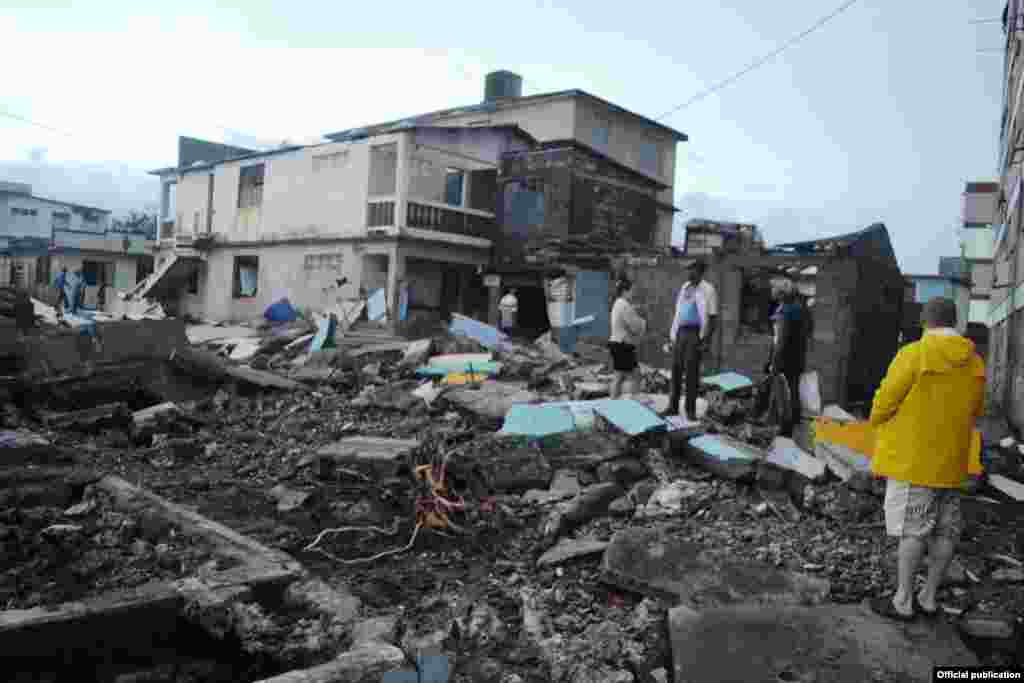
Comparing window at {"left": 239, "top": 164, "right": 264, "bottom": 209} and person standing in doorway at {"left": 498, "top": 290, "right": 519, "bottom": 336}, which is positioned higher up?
window at {"left": 239, "top": 164, "right": 264, "bottom": 209}

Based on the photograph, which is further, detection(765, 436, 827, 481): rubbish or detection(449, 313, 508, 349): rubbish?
detection(449, 313, 508, 349): rubbish

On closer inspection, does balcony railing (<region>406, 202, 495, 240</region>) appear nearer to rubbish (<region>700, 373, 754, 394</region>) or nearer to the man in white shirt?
rubbish (<region>700, 373, 754, 394</region>)

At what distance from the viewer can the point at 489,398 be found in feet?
29.0

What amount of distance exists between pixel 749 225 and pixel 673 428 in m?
12.6

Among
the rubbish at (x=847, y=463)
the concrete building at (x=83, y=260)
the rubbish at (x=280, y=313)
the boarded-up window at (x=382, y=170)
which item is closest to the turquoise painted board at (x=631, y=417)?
the rubbish at (x=847, y=463)

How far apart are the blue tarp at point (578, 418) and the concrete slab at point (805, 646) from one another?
116 inches

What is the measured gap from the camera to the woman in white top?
7852 millimetres

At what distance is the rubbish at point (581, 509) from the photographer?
16.5ft

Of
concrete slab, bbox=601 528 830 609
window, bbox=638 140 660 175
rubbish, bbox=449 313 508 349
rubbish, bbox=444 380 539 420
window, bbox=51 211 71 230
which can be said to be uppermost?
window, bbox=638 140 660 175

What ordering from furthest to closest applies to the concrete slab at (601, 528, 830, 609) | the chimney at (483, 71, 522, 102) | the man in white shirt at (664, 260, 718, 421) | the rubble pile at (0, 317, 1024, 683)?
1. the chimney at (483, 71, 522, 102)
2. the man in white shirt at (664, 260, 718, 421)
3. the concrete slab at (601, 528, 830, 609)
4. the rubble pile at (0, 317, 1024, 683)

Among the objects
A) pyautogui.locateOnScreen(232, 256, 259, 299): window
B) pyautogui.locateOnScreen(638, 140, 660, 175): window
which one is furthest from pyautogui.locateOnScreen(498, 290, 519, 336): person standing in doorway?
pyautogui.locateOnScreen(638, 140, 660, 175): window

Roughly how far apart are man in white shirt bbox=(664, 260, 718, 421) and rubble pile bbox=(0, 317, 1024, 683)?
456mm

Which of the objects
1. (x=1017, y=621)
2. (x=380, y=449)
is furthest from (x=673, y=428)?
(x=1017, y=621)

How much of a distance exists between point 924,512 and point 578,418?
374cm
